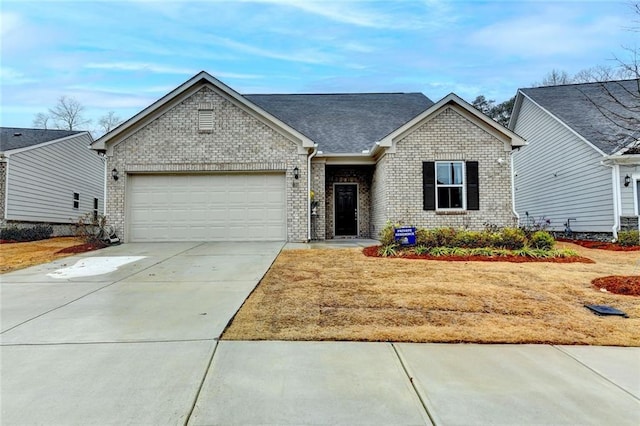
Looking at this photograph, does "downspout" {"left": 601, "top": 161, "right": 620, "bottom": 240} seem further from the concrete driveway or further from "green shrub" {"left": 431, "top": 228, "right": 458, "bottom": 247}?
the concrete driveway

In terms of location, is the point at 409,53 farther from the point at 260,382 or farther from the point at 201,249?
the point at 260,382

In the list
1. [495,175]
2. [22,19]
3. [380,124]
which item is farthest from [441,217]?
[22,19]

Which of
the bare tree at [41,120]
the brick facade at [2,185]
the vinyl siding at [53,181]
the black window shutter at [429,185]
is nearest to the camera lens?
the black window shutter at [429,185]

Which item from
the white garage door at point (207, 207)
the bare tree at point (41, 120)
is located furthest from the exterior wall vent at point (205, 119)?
the bare tree at point (41, 120)

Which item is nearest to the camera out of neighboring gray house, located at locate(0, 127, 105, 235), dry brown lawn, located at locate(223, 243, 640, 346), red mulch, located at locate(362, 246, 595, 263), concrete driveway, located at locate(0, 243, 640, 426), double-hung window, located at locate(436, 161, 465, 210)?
concrete driveway, located at locate(0, 243, 640, 426)

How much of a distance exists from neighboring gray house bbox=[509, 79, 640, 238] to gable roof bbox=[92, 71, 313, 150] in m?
9.07

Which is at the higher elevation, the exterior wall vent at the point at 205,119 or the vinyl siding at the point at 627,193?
the exterior wall vent at the point at 205,119

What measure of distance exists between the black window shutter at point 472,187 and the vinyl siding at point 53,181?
1767 centimetres

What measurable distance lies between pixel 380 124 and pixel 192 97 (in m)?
7.58

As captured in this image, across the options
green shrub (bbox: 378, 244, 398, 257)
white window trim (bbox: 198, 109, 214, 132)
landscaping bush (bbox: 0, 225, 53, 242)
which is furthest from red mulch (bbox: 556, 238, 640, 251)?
landscaping bush (bbox: 0, 225, 53, 242)

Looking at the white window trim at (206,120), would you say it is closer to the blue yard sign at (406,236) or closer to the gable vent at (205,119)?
the gable vent at (205,119)

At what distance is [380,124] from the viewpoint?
15641 millimetres

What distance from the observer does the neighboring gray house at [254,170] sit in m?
12.2

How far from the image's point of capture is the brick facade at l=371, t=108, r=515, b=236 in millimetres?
12188
